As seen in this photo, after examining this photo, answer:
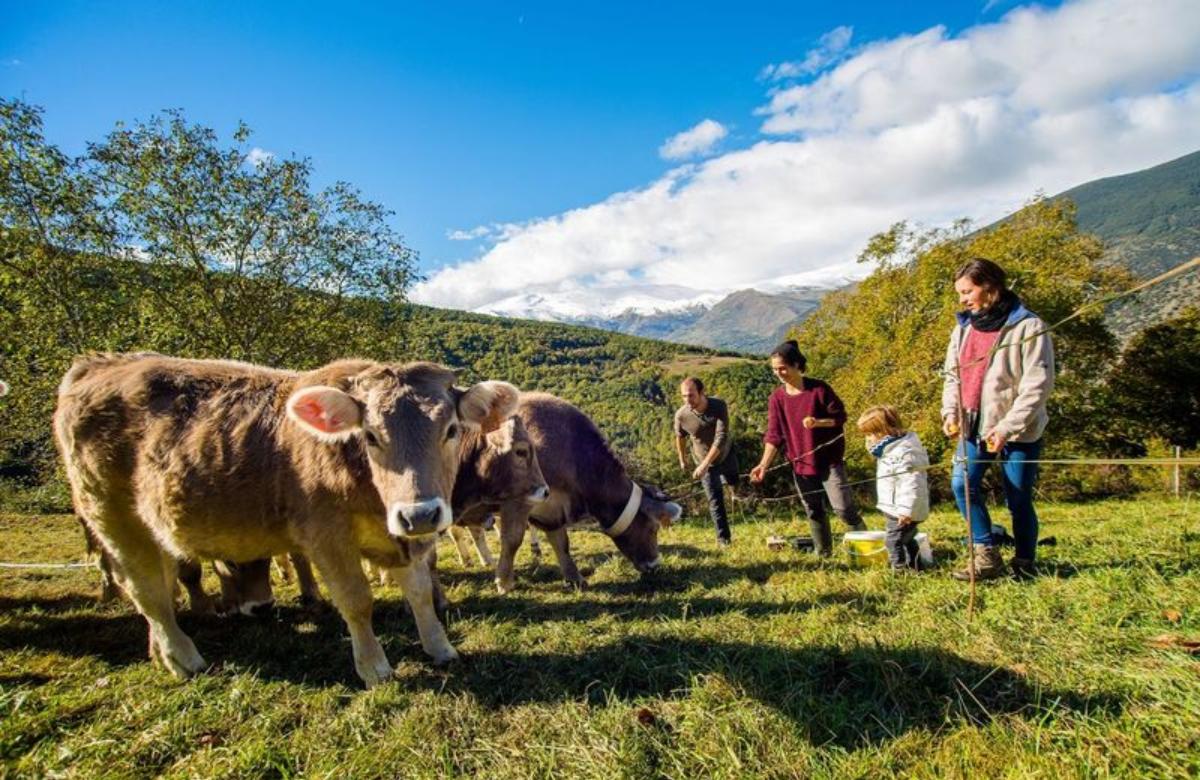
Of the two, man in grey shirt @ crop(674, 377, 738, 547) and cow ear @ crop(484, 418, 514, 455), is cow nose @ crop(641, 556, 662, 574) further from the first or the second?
cow ear @ crop(484, 418, 514, 455)

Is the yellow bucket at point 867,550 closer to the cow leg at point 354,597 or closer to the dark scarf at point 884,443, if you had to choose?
the dark scarf at point 884,443

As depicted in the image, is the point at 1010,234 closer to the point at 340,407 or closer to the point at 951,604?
the point at 951,604

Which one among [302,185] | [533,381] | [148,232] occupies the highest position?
[302,185]

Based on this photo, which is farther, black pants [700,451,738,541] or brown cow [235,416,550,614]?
black pants [700,451,738,541]

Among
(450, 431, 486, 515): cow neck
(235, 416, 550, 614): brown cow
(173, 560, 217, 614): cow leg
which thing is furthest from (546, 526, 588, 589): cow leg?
(173, 560, 217, 614): cow leg

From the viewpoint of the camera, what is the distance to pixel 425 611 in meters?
4.68

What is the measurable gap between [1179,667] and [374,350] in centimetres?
2004

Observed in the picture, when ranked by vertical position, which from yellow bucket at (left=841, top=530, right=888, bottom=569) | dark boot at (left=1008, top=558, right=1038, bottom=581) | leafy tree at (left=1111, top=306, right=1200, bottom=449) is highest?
dark boot at (left=1008, top=558, right=1038, bottom=581)

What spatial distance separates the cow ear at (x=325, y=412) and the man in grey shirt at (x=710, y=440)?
535 cm

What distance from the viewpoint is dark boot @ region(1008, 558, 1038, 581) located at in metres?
4.82

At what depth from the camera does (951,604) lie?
4371 mm

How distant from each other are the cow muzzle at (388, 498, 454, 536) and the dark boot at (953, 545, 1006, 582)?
4.93 metres

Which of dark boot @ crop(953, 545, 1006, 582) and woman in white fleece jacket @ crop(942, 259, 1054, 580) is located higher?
woman in white fleece jacket @ crop(942, 259, 1054, 580)

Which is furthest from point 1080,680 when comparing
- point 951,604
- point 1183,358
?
point 1183,358
